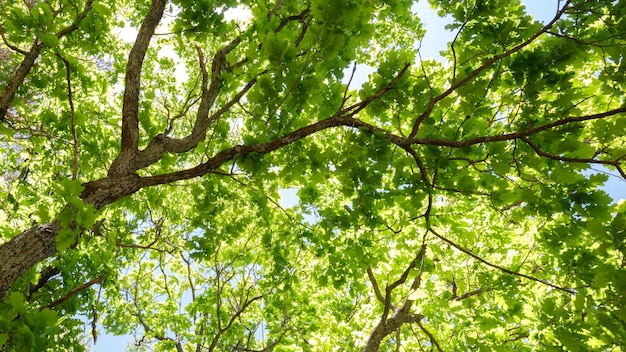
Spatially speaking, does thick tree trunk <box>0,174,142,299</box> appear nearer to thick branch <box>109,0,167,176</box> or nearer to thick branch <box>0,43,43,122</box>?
thick branch <box>109,0,167,176</box>

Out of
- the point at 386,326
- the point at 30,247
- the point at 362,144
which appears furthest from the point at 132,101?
the point at 386,326

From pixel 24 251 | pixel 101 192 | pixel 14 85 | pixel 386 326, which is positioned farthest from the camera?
pixel 386 326

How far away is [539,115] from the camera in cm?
262

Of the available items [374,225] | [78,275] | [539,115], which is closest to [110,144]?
[78,275]

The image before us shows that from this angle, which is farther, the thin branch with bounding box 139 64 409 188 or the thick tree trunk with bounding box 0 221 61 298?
the thin branch with bounding box 139 64 409 188

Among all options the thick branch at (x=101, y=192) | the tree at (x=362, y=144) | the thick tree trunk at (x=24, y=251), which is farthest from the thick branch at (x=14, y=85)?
the thick tree trunk at (x=24, y=251)

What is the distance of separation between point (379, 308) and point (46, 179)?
22.7 feet

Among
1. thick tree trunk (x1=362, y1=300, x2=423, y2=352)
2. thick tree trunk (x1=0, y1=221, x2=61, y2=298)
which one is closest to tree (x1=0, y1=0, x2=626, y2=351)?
thick tree trunk (x1=0, y1=221, x2=61, y2=298)

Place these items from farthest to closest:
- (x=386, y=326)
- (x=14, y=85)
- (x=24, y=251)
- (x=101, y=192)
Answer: (x=386, y=326)
(x=14, y=85)
(x=101, y=192)
(x=24, y=251)

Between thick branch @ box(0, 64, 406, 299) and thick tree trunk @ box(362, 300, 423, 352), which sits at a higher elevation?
thick tree trunk @ box(362, 300, 423, 352)

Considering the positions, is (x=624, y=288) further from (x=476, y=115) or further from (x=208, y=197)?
(x=208, y=197)

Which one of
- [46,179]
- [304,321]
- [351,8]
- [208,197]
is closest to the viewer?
[351,8]

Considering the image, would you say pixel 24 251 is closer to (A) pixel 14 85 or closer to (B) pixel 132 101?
(B) pixel 132 101

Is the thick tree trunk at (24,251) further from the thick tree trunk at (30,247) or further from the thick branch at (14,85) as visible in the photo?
the thick branch at (14,85)
